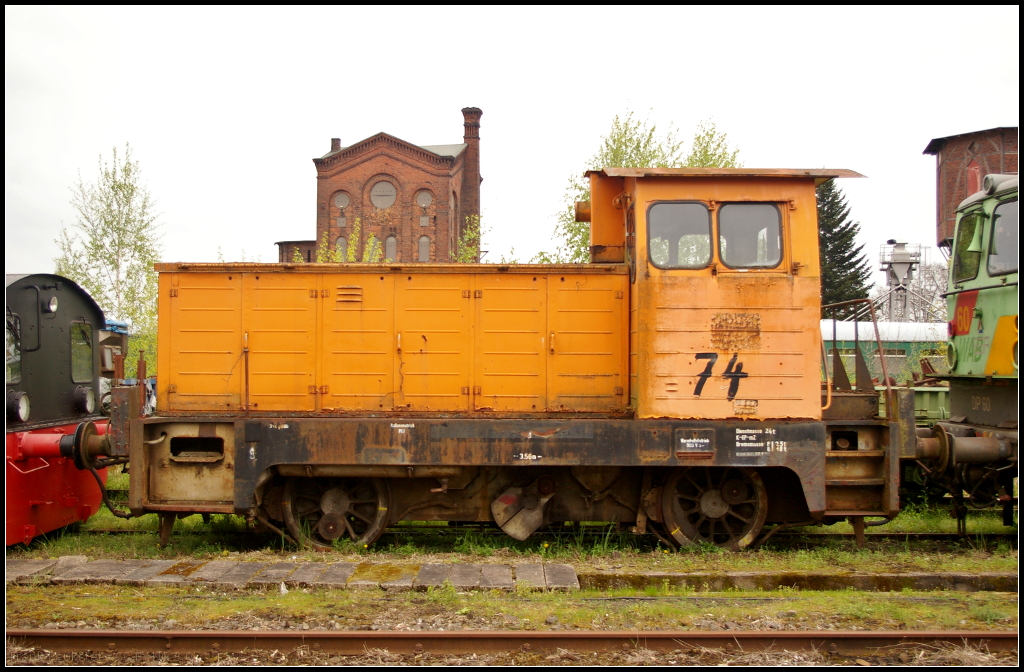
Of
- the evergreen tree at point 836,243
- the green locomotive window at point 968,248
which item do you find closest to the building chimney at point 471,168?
the evergreen tree at point 836,243

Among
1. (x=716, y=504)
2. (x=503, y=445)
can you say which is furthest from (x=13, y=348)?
(x=716, y=504)

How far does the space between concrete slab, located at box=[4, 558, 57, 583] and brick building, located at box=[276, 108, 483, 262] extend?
3578 cm

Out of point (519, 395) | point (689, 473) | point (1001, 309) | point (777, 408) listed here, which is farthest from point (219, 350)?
point (1001, 309)

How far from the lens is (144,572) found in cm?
641

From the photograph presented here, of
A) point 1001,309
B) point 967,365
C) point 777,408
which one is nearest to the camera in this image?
point 777,408

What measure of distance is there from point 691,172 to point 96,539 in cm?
747

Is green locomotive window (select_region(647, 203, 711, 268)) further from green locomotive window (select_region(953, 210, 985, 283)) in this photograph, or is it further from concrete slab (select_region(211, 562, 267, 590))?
concrete slab (select_region(211, 562, 267, 590))

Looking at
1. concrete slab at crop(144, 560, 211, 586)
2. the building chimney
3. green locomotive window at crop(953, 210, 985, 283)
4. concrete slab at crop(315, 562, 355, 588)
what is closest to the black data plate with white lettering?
concrete slab at crop(315, 562, 355, 588)

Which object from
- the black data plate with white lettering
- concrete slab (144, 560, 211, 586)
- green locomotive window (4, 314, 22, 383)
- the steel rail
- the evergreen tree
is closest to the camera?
the steel rail

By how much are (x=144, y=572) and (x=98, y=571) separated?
16.9 inches

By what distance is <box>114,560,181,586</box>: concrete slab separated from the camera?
614cm

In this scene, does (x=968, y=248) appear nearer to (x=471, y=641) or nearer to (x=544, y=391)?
(x=544, y=391)

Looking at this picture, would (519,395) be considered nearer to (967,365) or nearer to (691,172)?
(691,172)

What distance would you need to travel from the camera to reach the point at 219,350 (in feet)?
24.2
